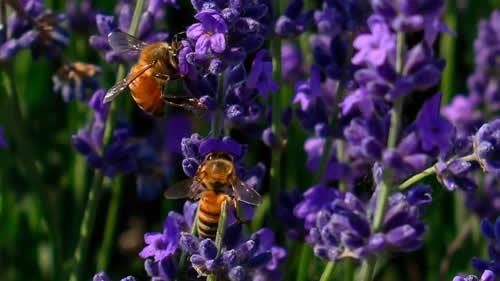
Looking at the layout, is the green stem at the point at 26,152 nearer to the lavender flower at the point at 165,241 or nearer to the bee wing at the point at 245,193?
the lavender flower at the point at 165,241

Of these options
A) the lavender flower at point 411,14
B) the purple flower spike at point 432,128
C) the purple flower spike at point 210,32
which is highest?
the lavender flower at point 411,14

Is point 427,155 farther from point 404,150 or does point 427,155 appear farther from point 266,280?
point 266,280

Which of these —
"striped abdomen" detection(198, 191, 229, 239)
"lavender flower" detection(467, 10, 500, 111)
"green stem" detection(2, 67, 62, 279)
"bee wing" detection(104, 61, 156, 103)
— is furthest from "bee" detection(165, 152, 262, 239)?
"lavender flower" detection(467, 10, 500, 111)

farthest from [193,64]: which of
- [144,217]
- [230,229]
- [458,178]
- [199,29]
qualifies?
[144,217]

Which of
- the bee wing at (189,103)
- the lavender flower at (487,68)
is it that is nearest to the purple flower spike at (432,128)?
the bee wing at (189,103)

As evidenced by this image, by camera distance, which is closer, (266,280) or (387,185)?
(387,185)

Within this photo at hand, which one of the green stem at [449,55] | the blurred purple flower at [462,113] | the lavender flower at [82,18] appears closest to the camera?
the blurred purple flower at [462,113]

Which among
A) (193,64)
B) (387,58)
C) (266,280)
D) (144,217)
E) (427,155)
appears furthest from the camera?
(144,217)

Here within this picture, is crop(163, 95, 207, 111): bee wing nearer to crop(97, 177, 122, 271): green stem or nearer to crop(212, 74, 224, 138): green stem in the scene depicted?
crop(212, 74, 224, 138): green stem
